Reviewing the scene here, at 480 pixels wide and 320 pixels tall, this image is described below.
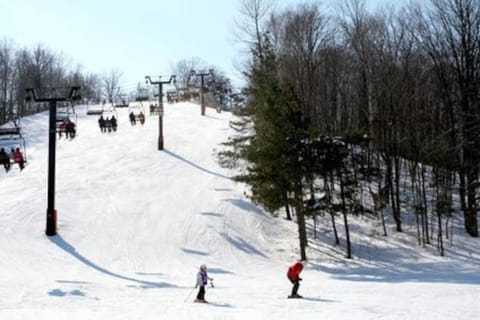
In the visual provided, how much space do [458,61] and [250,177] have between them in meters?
13.6

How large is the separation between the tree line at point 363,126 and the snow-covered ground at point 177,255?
2091mm

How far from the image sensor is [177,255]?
25.5 meters

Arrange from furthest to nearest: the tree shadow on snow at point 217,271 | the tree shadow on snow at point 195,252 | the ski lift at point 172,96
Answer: the ski lift at point 172,96
the tree shadow on snow at point 195,252
the tree shadow on snow at point 217,271

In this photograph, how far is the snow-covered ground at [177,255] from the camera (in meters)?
16.0

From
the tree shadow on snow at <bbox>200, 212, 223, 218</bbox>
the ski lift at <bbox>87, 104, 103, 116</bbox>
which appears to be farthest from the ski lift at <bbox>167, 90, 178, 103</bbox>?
the tree shadow on snow at <bbox>200, 212, 223, 218</bbox>

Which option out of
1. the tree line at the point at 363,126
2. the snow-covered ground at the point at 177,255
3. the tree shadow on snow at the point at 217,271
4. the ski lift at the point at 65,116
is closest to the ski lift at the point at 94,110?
the ski lift at the point at 65,116

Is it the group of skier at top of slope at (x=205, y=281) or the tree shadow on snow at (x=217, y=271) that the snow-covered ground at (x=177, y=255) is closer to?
the tree shadow on snow at (x=217, y=271)

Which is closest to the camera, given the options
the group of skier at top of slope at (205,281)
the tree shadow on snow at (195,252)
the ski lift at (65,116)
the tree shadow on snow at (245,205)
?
the group of skier at top of slope at (205,281)

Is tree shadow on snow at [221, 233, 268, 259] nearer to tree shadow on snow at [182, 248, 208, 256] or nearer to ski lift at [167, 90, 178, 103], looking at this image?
tree shadow on snow at [182, 248, 208, 256]

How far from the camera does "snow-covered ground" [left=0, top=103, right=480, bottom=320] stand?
52.4 ft

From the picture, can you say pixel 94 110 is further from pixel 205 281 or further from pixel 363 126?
pixel 205 281

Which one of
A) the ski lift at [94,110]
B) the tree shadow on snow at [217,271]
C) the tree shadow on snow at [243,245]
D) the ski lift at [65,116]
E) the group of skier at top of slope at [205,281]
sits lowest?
the tree shadow on snow at [217,271]

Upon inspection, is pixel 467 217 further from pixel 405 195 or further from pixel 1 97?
pixel 1 97

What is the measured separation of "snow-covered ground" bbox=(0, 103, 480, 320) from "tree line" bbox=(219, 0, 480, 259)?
2.09 meters
